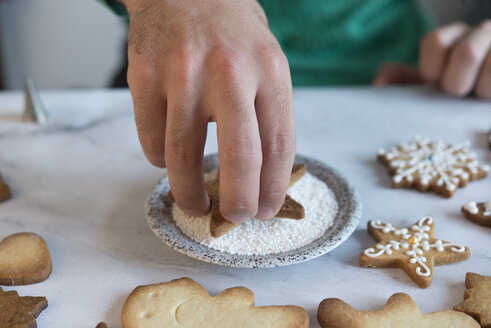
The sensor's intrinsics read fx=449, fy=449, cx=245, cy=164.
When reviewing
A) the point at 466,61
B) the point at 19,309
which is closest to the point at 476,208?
the point at 466,61

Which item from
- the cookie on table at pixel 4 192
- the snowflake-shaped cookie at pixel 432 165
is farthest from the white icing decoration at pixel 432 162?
the cookie on table at pixel 4 192

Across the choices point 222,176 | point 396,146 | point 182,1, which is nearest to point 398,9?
point 396,146

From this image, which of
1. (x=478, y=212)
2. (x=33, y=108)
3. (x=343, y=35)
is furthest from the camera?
(x=343, y=35)

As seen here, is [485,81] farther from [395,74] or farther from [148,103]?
[148,103]

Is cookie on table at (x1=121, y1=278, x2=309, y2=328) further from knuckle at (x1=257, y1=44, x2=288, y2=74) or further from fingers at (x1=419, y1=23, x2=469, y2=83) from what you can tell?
fingers at (x1=419, y1=23, x2=469, y2=83)

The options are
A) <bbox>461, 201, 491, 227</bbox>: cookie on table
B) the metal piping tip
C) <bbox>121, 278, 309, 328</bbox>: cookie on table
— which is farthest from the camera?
the metal piping tip

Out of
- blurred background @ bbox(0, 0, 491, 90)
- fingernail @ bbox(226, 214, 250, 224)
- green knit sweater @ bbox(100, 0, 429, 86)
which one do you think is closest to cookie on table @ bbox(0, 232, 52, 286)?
fingernail @ bbox(226, 214, 250, 224)
